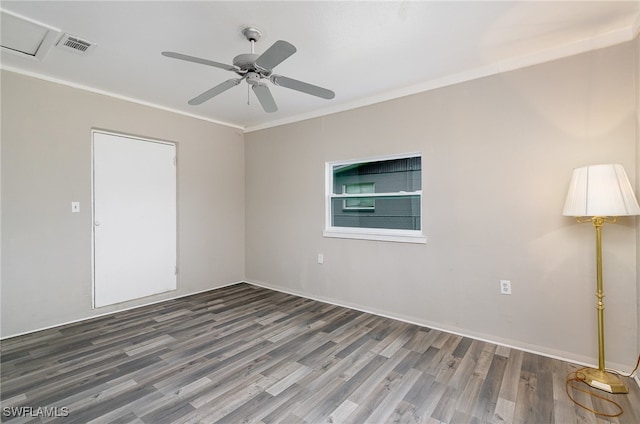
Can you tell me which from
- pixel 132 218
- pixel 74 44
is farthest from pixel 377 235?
pixel 74 44

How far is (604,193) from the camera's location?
1.90 m

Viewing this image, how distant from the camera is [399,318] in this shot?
3213 mm

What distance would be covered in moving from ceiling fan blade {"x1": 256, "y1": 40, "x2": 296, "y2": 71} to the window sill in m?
2.14

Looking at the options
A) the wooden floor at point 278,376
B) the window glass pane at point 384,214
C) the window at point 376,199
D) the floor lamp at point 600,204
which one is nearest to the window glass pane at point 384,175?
the window at point 376,199

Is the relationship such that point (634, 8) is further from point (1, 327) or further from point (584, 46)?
point (1, 327)

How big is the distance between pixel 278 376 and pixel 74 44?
2.97 meters

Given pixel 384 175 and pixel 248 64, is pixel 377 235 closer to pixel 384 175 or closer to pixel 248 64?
pixel 384 175

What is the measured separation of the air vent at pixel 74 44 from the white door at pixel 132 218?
1125mm

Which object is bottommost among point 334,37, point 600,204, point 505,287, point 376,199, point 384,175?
point 505,287

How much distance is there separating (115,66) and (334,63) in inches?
77.7

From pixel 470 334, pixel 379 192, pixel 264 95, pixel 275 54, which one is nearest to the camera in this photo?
pixel 275 54

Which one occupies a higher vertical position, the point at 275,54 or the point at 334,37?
the point at 334,37

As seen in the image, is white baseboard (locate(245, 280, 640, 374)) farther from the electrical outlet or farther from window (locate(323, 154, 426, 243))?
window (locate(323, 154, 426, 243))

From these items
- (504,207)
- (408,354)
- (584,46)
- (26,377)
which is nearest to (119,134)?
(26,377)
